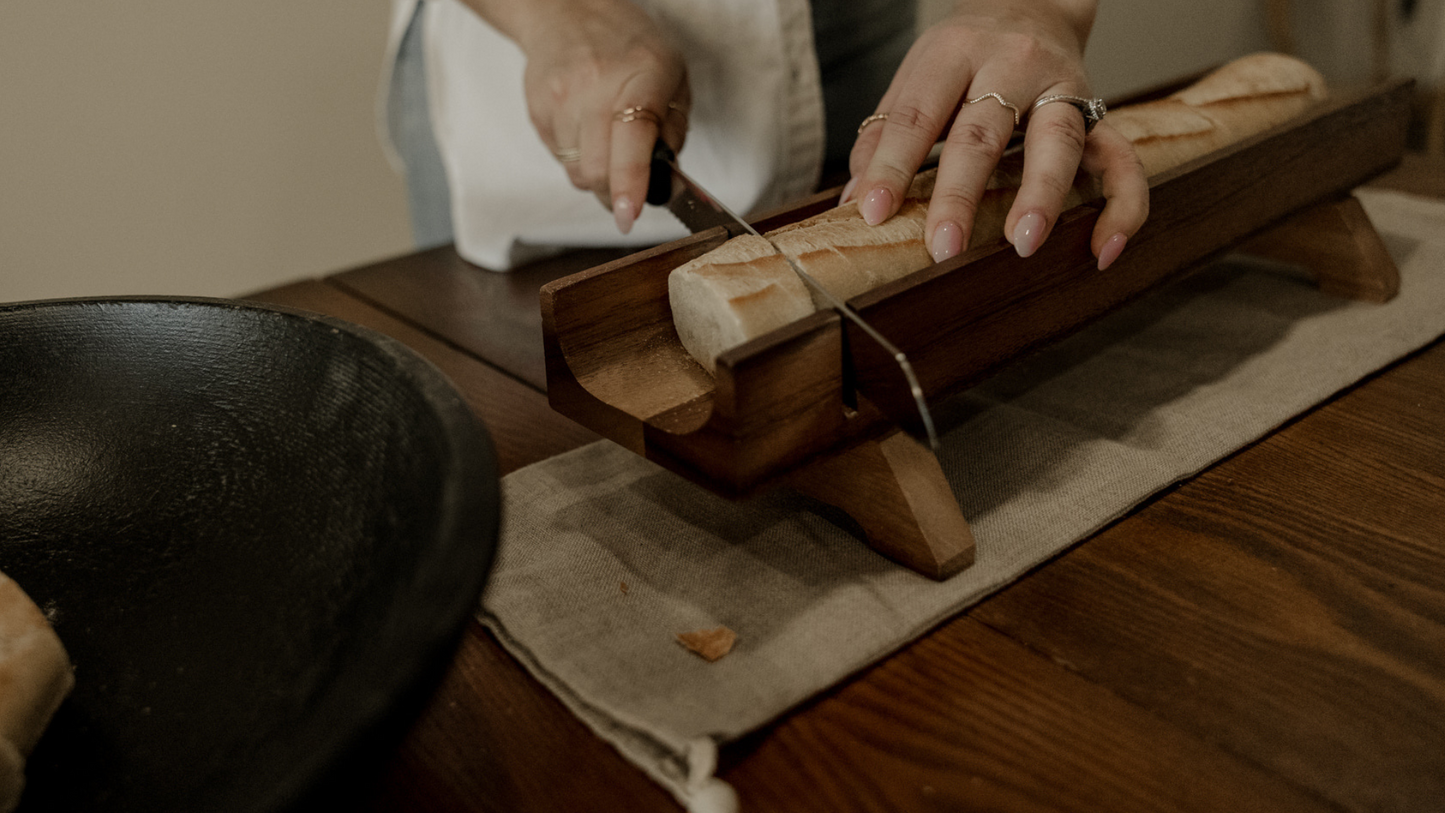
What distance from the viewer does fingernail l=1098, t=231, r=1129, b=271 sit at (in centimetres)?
Result: 68

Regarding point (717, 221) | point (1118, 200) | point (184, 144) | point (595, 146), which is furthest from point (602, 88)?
point (184, 144)

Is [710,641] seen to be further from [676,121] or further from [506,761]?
[676,121]

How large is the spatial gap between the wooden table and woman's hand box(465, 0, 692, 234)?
459 millimetres

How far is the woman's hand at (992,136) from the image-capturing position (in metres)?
0.65

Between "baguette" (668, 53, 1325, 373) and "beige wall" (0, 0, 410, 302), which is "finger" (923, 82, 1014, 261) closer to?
"baguette" (668, 53, 1325, 373)

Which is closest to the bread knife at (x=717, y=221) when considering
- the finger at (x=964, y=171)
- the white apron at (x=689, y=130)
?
the finger at (x=964, y=171)

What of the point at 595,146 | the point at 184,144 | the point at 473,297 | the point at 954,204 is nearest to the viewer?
the point at 954,204

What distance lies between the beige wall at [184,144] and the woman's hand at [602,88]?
3.83ft

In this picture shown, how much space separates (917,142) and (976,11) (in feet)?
0.65

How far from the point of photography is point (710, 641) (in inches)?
21.9

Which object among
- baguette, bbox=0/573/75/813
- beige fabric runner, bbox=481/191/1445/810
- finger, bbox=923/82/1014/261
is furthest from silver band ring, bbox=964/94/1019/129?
baguette, bbox=0/573/75/813

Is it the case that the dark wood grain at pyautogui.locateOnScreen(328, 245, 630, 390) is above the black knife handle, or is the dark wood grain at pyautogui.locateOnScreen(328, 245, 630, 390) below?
below

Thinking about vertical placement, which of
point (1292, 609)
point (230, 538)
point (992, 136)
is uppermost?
point (992, 136)

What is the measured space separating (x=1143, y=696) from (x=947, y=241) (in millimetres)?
295
